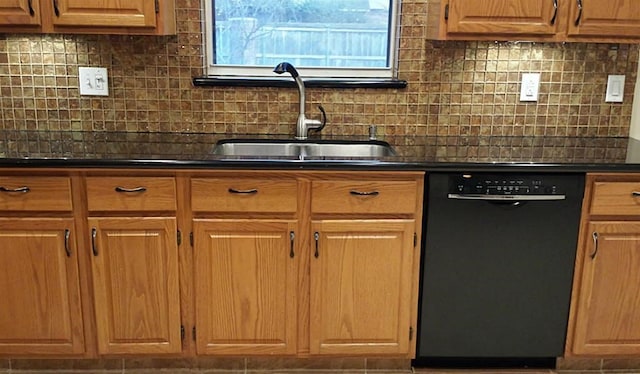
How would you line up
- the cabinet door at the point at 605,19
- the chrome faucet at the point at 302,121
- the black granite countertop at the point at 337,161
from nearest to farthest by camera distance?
1. the black granite countertop at the point at 337,161
2. the cabinet door at the point at 605,19
3. the chrome faucet at the point at 302,121

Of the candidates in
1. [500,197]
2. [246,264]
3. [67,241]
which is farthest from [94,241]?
[500,197]

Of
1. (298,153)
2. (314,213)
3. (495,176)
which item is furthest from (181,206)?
(495,176)

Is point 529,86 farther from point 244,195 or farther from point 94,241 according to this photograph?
point 94,241

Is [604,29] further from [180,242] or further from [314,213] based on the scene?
[180,242]

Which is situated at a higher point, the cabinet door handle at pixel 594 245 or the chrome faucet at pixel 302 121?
the chrome faucet at pixel 302 121

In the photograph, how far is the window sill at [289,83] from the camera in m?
2.59

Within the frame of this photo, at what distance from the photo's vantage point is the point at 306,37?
266 centimetres

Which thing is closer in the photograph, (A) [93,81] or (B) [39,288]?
(B) [39,288]

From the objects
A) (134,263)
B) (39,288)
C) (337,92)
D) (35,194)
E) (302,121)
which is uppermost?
(337,92)

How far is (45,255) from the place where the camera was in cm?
212

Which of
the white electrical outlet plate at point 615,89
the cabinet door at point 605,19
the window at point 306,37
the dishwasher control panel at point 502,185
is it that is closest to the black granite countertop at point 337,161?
the dishwasher control panel at point 502,185

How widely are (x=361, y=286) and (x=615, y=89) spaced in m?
1.45

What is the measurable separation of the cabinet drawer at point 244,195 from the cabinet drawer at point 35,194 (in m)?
0.43

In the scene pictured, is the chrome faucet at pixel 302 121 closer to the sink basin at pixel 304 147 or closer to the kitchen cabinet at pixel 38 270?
the sink basin at pixel 304 147
